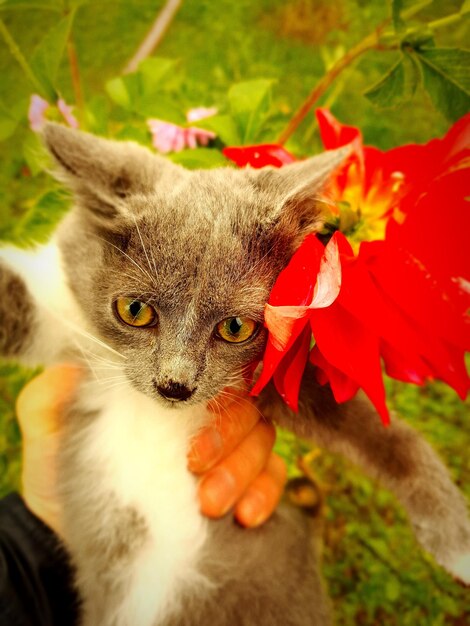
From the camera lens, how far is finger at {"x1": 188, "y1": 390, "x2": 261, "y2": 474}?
90cm

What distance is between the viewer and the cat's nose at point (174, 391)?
0.71 m

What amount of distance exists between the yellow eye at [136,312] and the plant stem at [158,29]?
1.52 metres

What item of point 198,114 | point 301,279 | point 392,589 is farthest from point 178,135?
point 392,589

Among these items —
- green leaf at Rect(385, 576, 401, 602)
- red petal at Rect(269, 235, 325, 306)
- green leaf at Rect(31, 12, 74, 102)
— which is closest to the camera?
red petal at Rect(269, 235, 325, 306)

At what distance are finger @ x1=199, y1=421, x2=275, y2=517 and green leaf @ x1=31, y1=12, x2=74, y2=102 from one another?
0.78 metres

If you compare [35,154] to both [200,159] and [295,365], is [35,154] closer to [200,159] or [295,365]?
[200,159]

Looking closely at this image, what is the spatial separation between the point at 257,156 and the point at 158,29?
1.51 m

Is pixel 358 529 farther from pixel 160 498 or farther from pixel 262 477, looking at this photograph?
pixel 160 498

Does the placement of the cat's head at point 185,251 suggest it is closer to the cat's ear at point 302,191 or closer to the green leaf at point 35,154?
the cat's ear at point 302,191

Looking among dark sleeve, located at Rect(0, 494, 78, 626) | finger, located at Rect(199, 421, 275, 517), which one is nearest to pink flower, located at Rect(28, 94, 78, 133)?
finger, located at Rect(199, 421, 275, 517)

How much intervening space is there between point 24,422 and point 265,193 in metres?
0.86

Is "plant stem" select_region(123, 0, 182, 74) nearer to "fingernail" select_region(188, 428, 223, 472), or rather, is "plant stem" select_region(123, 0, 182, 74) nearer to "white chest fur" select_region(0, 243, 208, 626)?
"white chest fur" select_region(0, 243, 208, 626)

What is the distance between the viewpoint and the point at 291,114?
154 cm

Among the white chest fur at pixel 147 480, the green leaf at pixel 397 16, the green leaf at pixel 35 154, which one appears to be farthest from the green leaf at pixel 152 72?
the green leaf at pixel 397 16
